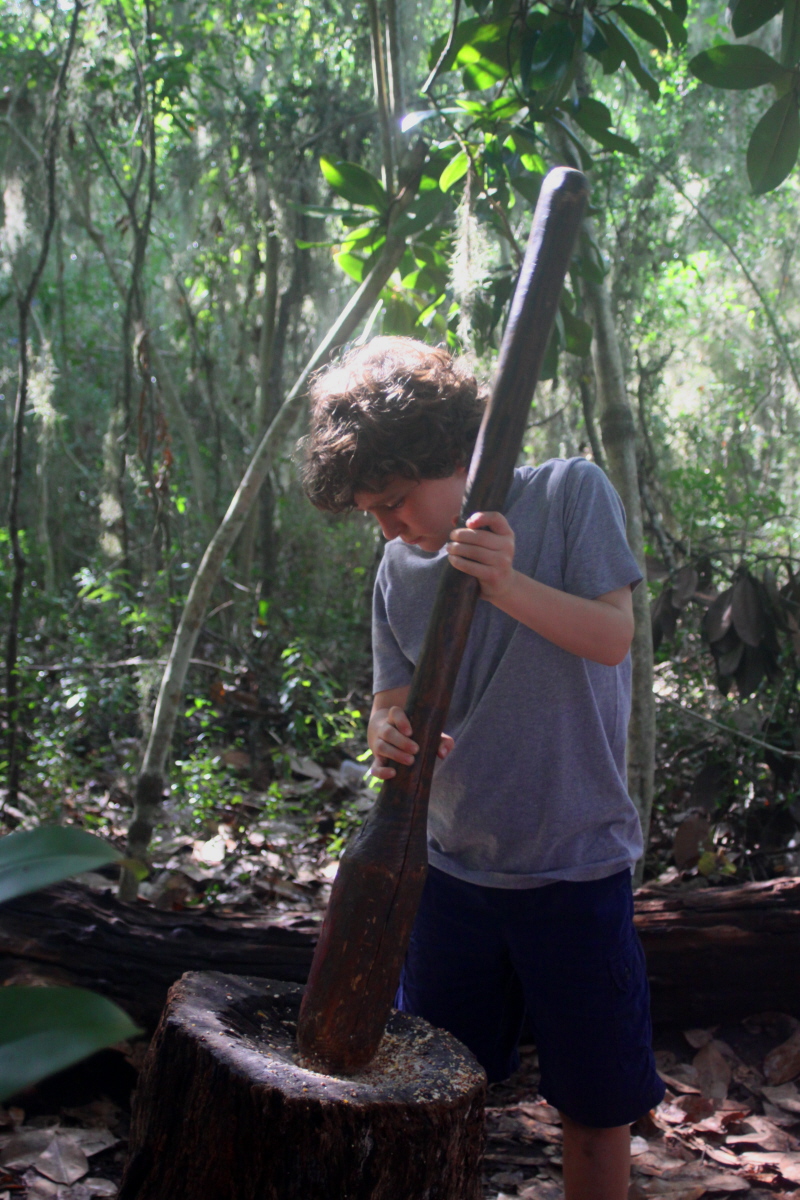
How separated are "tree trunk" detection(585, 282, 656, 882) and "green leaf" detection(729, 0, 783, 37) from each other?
88 centimetres

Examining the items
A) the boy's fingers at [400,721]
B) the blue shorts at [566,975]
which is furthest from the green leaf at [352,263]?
the blue shorts at [566,975]

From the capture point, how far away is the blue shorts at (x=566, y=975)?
1.42 meters

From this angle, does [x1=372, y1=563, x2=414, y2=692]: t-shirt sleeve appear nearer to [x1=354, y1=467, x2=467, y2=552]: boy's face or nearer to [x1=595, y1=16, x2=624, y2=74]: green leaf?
[x1=354, y1=467, x2=467, y2=552]: boy's face

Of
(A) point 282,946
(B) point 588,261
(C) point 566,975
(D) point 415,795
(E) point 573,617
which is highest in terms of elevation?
(B) point 588,261

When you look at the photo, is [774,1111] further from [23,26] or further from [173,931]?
[23,26]

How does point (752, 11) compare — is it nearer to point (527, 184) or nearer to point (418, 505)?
point (527, 184)

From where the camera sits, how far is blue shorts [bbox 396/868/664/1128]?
1.42 metres

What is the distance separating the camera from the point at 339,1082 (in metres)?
1.21

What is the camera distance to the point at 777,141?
1.85 meters

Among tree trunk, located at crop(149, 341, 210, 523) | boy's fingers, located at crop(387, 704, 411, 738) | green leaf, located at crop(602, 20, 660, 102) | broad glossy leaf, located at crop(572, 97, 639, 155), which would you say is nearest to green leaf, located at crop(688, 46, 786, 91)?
green leaf, located at crop(602, 20, 660, 102)

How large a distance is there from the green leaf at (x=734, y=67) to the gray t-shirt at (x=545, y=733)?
98 centimetres

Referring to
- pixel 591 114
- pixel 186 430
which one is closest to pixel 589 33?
pixel 591 114

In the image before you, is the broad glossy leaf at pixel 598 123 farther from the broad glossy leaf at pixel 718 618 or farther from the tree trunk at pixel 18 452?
the tree trunk at pixel 18 452

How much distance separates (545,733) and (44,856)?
39.9 inches
